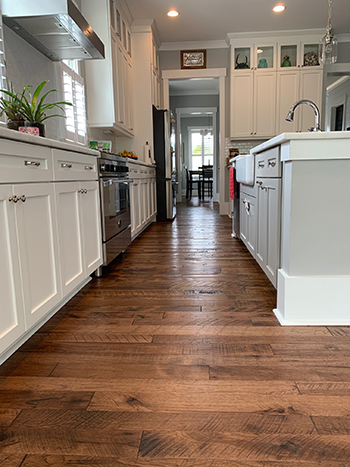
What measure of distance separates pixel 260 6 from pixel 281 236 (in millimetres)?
4183

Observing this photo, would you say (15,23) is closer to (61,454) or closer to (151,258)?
(151,258)

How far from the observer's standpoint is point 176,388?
121 centimetres

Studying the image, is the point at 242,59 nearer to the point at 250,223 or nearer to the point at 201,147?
the point at 250,223

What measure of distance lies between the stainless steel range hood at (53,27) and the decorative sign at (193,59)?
3.57m

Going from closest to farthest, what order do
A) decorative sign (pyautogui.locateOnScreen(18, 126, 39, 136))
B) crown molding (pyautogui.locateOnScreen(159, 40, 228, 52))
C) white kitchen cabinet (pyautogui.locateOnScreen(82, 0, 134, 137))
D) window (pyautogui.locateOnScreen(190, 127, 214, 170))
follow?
1. decorative sign (pyautogui.locateOnScreen(18, 126, 39, 136))
2. white kitchen cabinet (pyautogui.locateOnScreen(82, 0, 134, 137))
3. crown molding (pyautogui.locateOnScreen(159, 40, 228, 52))
4. window (pyautogui.locateOnScreen(190, 127, 214, 170))

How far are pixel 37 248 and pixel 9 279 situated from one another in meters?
0.26

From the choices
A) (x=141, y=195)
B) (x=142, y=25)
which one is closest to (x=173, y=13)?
(x=142, y=25)

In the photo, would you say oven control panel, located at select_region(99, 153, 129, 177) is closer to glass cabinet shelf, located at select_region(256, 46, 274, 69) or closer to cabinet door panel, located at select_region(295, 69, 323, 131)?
glass cabinet shelf, located at select_region(256, 46, 274, 69)

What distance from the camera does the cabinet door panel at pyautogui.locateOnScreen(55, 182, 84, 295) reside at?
5.97 feet

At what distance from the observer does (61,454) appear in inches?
36.7

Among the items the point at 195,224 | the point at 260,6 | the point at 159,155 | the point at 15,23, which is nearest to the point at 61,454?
the point at 15,23

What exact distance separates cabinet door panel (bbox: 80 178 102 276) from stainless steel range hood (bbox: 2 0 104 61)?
1.07 m

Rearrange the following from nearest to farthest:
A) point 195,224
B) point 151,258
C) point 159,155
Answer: point 151,258, point 195,224, point 159,155

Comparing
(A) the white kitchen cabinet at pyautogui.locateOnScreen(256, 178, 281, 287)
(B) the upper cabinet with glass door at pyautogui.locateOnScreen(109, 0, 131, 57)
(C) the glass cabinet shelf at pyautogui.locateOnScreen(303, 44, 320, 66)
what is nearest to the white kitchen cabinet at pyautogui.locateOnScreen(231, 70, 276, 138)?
(C) the glass cabinet shelf at pyautogui.locateOnScreen(303, 44, 320, 66)
